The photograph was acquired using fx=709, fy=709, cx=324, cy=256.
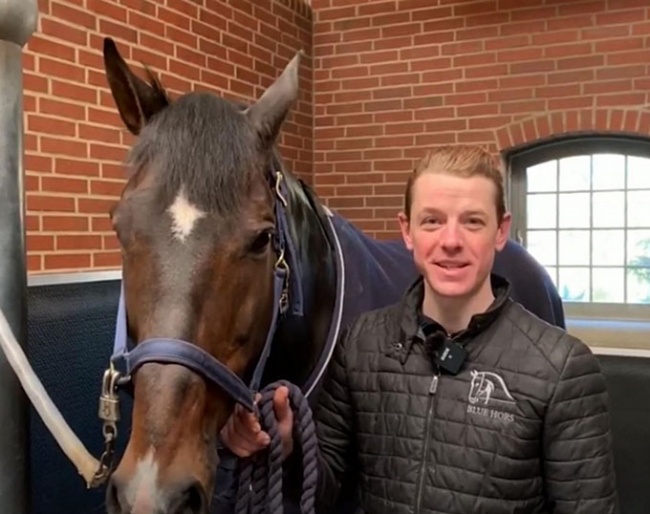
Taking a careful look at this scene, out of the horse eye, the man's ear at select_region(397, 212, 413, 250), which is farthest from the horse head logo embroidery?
the horse eye

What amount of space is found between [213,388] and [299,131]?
308 centimetres

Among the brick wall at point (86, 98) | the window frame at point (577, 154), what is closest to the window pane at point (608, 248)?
the window frame at point (577, 154)

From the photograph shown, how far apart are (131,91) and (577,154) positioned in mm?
2996

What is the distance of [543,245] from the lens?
148 inches

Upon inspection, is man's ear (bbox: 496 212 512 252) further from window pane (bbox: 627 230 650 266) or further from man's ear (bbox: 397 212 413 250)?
window pane (bbox: 627 230 650 266)

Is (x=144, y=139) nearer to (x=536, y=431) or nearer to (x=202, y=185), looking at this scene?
(x=202, y=185)

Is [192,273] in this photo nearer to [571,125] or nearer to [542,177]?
[571,125]

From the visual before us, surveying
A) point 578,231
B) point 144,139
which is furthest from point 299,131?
point 144,139

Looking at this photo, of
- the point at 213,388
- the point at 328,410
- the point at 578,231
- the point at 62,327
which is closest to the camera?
the point at 213,388

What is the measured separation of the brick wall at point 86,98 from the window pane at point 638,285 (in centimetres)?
224

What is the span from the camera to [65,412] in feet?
4.70

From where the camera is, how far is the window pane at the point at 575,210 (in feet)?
12.0

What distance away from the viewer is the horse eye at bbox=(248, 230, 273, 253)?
37.7 inches

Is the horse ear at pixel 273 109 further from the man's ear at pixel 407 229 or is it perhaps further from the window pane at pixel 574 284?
the window pane at pixel 574 284
